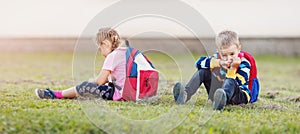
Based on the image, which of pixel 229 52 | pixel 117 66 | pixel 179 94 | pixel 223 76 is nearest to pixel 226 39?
pixel 229 52

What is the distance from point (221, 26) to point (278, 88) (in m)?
5.65

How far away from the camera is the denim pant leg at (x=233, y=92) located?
434cm

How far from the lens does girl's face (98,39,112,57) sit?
4.70 metres

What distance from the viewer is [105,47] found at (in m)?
4.71

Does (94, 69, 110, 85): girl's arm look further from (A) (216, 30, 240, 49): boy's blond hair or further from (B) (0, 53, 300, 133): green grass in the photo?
(A) (216, 30, 240, 49): boy's blond hair

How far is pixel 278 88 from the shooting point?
661 cm

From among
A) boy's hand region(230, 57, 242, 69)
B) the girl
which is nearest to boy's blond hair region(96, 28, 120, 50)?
the girl

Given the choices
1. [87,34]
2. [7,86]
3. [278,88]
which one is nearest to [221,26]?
[278,88]

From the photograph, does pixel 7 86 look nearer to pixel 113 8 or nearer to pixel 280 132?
pixel 113 8

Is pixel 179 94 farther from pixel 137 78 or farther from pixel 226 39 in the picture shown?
pixel 226 39

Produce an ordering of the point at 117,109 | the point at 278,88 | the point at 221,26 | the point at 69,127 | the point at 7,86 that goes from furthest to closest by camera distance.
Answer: the point at 221,26 < the point at 278,88 < the point at 7,86 < the point at 117,109 < the point at 69,127

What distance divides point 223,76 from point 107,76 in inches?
41.6

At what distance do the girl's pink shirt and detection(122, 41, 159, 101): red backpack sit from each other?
0.04 m

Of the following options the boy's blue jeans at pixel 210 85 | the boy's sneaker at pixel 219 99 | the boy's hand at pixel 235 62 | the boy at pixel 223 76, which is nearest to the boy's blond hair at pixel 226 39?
the boy at pixel 223 76
